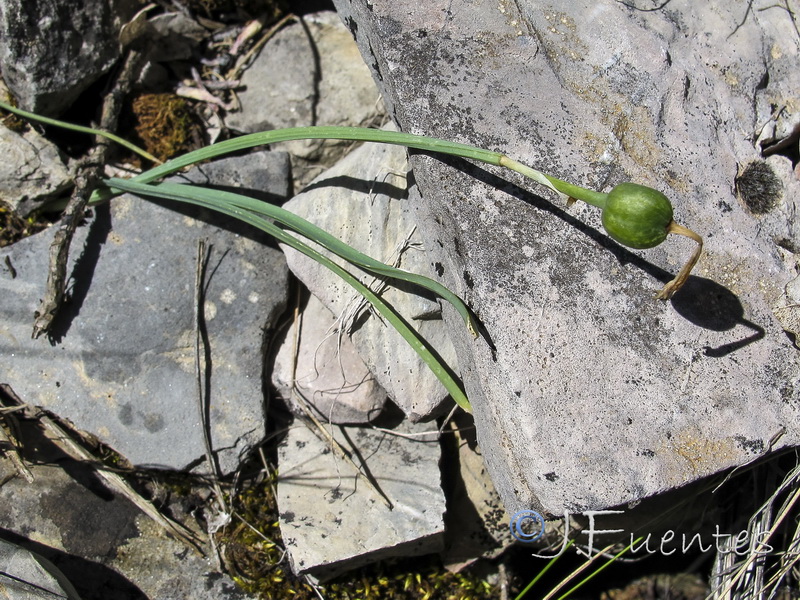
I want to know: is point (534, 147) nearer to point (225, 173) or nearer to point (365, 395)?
point (365, 395)

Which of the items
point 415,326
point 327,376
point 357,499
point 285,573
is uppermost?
point 415,326

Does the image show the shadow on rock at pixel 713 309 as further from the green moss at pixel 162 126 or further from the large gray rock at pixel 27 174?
the large gray rock at pixel 27 174

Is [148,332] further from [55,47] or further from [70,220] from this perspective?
[55,47]

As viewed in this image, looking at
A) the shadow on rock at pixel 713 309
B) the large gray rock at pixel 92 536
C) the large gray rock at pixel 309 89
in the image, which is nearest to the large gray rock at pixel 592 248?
the shadow on rock at pixel 713 309

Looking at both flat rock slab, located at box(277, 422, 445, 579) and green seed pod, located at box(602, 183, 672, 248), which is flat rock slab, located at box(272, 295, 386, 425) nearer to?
Answer: flat rock slab, located at box(277, 422, 445, 579)

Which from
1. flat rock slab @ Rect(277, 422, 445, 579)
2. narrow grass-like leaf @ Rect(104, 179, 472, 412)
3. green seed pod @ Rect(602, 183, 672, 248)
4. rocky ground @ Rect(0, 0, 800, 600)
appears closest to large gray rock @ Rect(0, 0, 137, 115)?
rocky ground @ Rect(0, 0, 800, 600)

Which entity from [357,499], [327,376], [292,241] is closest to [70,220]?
[292,241]
